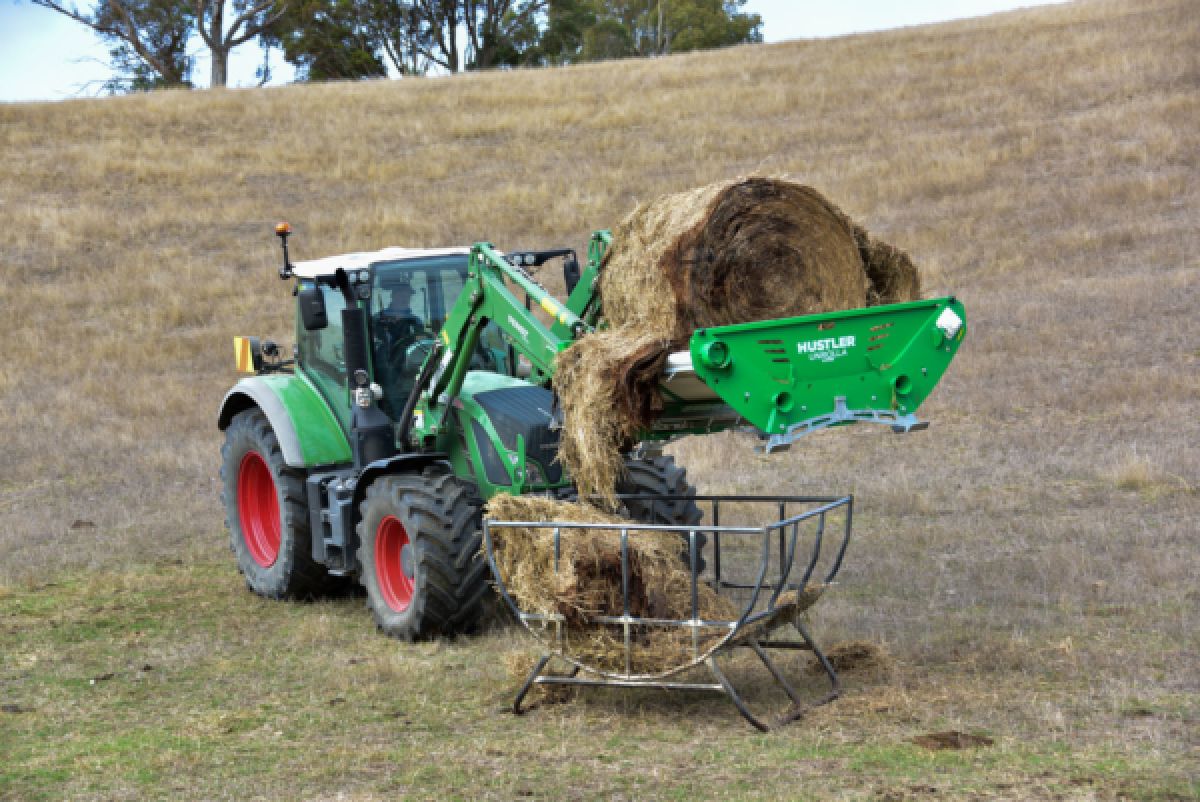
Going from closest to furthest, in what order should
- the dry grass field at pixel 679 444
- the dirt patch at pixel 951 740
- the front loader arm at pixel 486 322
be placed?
the dirt patch at pixel 951 740 → the dry grass field at pixel 679 444 → the front loader arm at pixel 486 322

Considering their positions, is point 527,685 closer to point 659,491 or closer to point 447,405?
point 659,491

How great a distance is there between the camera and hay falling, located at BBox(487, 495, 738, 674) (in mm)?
7098

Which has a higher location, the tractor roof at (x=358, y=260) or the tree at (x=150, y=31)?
the tree at (x=150, y=31)

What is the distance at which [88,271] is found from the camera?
25.7m

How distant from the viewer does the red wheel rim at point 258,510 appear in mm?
10781

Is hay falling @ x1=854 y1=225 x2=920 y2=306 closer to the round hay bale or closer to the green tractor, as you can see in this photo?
the round hay bale

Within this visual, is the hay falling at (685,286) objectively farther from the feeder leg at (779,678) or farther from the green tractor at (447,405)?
the feeder leg at (779,678)

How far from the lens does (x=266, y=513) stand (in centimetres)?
1089

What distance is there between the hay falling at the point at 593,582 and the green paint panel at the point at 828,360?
1164 millimetres

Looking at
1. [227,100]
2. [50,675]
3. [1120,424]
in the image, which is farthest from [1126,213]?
[227,100]

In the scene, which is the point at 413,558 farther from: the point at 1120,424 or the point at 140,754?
the point at 1120,424

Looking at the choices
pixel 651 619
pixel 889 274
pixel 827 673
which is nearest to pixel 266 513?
pixel 651 619

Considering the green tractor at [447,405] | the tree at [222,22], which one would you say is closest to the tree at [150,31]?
the tree at [222,22]

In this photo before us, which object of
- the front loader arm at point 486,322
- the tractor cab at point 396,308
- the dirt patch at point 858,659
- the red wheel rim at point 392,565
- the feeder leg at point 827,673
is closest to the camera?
the feeder leg at point 827,673
